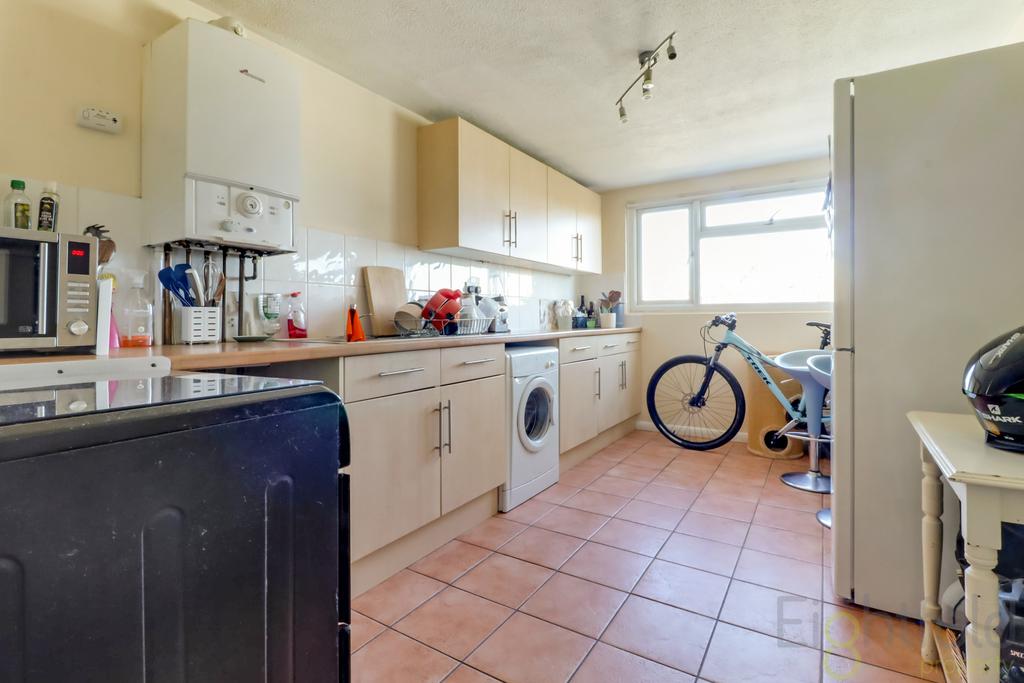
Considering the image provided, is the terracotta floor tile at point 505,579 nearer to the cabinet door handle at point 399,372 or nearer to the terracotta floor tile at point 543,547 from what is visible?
the terracotta floor tile at point 543,547

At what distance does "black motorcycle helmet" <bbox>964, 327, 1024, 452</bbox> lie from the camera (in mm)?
951

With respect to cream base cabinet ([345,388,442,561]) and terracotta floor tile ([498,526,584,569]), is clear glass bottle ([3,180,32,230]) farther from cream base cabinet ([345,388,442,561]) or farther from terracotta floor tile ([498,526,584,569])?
terracotta floor tile ([498,526,584,569])

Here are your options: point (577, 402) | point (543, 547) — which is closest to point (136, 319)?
point (543, 547)

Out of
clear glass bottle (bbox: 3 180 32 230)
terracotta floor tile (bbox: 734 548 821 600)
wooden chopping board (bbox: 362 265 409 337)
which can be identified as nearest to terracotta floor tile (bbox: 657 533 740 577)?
terracotta floor tile (bbox: 734 548 821 600)

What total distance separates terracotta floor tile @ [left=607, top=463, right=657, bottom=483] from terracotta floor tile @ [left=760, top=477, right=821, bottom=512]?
Answer: 636 mm

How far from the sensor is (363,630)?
151cm

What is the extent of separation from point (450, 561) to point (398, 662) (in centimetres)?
59

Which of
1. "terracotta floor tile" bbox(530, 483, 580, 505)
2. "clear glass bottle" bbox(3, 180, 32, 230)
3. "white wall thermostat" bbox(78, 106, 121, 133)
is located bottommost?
"terracotta floor tile" bbox(530, 483, 580, 505)

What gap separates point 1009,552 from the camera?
114 cm

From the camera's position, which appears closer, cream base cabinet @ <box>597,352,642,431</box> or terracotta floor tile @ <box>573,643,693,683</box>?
terracotta floor tile @ <box>573,643,693,683</box>

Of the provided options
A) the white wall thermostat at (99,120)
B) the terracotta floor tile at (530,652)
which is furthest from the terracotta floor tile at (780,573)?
the white wall thermostat at (99,120)

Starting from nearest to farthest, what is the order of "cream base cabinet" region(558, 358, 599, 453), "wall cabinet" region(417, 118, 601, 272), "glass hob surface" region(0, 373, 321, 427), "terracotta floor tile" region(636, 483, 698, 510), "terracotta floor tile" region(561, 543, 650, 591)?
"glass hob surface" region(0, 373, 321, 427)
"terracotta floor tile" region(561, 543, 650, 591)
"terracotta floor tile" region(636, 483, 698, 510)
"wall cabinet" region(417, 118, 601, 272)
"cream base cabinet" region(558, 358, 599, 453)

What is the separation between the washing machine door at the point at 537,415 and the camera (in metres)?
2.58

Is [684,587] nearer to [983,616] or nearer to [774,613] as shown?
[774,613]
